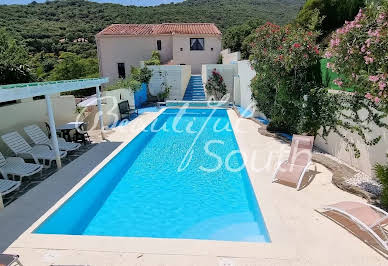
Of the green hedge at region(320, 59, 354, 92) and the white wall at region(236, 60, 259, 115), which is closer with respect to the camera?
the green hedge at region(320, 59, 354, 92)

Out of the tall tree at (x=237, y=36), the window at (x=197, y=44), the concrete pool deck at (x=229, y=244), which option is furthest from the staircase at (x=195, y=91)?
the concrete pool deck at (x=229, y=244)

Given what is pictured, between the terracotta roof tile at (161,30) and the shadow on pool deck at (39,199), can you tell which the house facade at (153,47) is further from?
the shadow on pool deck at (39,199)

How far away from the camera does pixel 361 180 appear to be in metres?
6.42

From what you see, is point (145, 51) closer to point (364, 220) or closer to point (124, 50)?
point (124, 50)

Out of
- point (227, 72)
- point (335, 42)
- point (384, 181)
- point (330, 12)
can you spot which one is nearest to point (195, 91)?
point (227, 72)

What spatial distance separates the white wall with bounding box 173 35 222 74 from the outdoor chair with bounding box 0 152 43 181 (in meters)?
21.3

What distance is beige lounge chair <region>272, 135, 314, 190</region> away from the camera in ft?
21.1

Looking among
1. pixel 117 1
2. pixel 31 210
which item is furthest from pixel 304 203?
pixel 117 1

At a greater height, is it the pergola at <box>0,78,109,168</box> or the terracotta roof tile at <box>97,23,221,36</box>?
the terracotta roof tile at <box>97,23,221,36</box>

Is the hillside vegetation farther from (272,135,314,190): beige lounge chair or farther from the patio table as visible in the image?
(272,135,314,190): beige lounge chair

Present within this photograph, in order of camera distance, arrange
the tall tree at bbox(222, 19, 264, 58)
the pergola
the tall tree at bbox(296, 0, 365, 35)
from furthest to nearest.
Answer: the tall tree at bbox(222, 19, 264, 58)
the tall tree at bbox(296, 0, 365, 35)
the pergola

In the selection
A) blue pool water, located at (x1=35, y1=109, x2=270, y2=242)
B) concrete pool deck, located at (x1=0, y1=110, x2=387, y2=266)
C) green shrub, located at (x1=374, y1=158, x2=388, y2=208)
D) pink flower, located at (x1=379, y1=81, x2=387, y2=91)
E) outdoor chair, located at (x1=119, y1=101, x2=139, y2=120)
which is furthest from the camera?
outdoor chair, located at (x1=119, y1=101, x2=139, y2=120)

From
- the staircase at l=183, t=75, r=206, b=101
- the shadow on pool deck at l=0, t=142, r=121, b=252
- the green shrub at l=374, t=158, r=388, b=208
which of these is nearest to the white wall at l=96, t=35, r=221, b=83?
the staircase at l=183, t=75, r=206, b=101

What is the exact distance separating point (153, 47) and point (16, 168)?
22.4 m
